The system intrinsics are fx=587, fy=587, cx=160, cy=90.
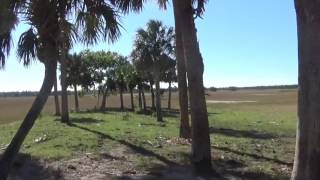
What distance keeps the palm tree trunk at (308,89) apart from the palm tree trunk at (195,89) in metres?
5.38

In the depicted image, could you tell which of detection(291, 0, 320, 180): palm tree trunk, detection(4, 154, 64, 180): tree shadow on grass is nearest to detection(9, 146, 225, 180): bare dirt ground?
detection(4, 154, 64, 180): tree shadow on grass

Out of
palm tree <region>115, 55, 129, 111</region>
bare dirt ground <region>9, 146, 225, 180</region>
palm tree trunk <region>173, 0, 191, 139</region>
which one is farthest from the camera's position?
palm tree <region>115, 55, 129, 111</region>

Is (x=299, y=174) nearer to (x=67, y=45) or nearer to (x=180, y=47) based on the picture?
(x=67, y=45)

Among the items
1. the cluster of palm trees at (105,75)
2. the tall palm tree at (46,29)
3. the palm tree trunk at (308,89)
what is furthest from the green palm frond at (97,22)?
the cluster of palm trees at (105,75)

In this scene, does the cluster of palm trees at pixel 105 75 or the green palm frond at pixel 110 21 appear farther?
the cluster of palm trees at pixel 105 75

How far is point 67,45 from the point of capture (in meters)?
12.0

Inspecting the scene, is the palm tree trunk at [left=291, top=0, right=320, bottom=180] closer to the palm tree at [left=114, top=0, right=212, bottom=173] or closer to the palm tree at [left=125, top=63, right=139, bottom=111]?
the palm tree at [left=114, top=0, right=212, bottom=173]

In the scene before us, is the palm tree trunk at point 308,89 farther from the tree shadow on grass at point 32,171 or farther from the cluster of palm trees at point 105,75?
the cluster of palm trees at point 105,75

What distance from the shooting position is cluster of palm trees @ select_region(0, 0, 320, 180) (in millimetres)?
7371

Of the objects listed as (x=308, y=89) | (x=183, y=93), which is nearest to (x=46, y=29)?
(x=308, y=89)

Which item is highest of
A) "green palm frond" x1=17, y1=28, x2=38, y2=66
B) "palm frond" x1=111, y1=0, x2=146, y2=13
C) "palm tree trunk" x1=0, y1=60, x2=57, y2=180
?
"palm frond" x1=111, y1=0, x2=146, y2=13

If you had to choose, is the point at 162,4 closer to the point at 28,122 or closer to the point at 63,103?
the point at 28,122

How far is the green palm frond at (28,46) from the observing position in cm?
1174

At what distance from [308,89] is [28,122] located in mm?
5868
